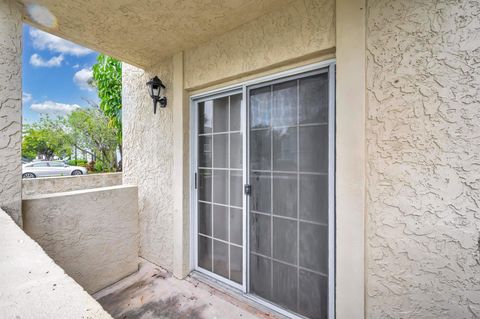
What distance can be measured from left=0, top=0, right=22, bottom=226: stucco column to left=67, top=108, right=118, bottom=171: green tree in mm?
12010

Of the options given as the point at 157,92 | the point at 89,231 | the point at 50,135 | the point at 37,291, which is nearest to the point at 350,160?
the point at 37,291

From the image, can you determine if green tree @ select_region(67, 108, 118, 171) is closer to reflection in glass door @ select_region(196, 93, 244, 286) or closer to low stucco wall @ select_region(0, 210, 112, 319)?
reflection in glass door @ select_region(196, 93, 244, 286)

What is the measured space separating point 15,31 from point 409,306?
15.9 ft

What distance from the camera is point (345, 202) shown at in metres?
1.89

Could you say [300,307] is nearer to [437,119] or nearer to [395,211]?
[395,211]

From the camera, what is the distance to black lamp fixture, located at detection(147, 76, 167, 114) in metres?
3.33

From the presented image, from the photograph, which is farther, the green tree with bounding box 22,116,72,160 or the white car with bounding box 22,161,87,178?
the green tree with bounding box 22,116,72,160

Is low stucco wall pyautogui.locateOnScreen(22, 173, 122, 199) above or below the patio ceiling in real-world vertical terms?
below

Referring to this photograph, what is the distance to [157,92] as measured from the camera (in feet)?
11.5

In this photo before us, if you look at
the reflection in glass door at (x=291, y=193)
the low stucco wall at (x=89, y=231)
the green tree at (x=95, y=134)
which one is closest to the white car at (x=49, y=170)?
the green tree at (x=95, y=134)

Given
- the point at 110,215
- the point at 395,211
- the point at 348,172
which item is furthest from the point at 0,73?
the point at 395,211

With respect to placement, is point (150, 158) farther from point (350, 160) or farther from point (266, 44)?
point (350, 160)

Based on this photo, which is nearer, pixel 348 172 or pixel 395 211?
pixel 395 211

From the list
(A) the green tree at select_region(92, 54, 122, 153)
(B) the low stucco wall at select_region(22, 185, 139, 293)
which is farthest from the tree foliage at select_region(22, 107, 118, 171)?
(B) the low stucco wall at select_region(22, 185, 139, 293)
